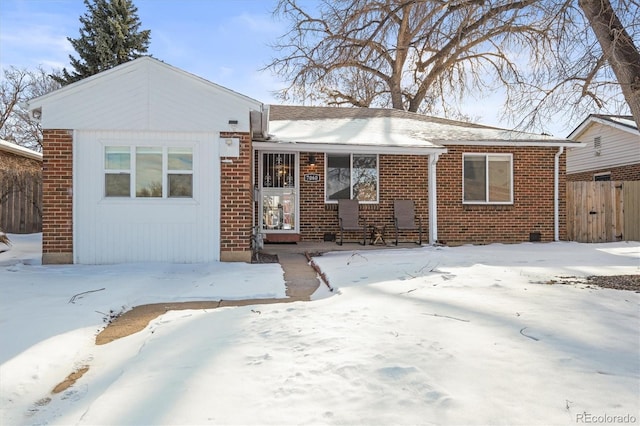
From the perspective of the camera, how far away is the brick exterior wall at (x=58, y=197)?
730 cm

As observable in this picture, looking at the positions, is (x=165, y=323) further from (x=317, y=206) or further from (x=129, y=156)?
(x=317, y=206)

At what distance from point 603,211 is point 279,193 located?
9.43 m

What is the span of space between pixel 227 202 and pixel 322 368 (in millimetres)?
5347

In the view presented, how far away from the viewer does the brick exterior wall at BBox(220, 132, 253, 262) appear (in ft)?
24.8

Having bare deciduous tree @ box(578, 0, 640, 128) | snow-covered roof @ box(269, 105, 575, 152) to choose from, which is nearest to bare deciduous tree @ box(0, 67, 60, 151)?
snow-covered roof @ box(269, 105, 575, 152)

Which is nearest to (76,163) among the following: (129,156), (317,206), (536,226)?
(129,156)

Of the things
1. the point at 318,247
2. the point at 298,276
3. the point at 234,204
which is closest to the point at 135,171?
the point at 234,204

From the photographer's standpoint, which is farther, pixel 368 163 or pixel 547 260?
pixel 368 163

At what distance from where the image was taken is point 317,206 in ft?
36.0

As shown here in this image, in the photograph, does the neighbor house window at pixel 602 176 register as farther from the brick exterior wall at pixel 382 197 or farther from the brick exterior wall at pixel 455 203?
the brick exterior wall at pixel 382 197

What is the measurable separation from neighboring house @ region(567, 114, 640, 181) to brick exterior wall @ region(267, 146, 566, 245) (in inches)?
250

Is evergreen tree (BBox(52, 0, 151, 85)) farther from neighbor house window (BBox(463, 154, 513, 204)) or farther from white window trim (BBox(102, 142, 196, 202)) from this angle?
neighbor house window (BBox(463, 154, 513, 204))

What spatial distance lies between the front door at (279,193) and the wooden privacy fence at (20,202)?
8545 millimetres

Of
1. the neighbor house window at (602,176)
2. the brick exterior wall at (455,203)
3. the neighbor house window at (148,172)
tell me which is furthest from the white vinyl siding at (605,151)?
the neighbor house window at (148,172)
